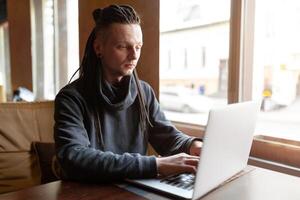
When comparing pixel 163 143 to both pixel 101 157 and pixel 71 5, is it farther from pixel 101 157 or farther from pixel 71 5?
pixel 71 5

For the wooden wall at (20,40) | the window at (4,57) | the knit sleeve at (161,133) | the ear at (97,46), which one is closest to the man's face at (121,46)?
the ear at (97,46)

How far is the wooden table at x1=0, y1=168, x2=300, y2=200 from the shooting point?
80 centimetres

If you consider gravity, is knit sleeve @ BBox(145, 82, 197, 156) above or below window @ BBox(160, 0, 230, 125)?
below

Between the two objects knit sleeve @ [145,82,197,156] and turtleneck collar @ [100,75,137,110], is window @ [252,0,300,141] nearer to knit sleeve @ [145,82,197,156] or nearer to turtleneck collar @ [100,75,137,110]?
knit sleeve @ [145,82,197,156]

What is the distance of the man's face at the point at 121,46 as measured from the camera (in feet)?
3.59

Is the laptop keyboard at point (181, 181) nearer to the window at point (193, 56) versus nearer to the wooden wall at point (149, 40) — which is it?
the window at point (193, 56)

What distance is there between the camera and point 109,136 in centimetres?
116

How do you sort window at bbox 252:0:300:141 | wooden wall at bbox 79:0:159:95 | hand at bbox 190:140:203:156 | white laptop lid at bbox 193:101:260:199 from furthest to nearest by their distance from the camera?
wooden wall at bbox 79:0:159:95
window at bbox 252:0:300:141
hand at bbox 190:140:203:156
white laptop lid at bbox 193:101:260:199

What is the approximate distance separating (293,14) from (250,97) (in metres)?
0.41

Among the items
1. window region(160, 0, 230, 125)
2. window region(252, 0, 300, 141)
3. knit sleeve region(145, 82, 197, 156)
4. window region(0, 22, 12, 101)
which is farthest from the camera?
window region(0, 22, 12, 101)

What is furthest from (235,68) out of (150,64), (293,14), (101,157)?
(101,157)

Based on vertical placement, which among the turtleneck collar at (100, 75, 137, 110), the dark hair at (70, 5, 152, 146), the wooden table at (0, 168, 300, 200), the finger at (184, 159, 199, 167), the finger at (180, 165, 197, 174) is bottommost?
the wooden table at (0, 168, 300, 200)

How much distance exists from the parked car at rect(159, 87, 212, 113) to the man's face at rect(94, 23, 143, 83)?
29.1 inches

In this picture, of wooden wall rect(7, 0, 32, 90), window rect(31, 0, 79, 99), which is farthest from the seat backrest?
wooden wall rect(7, 0, 32, 90)
